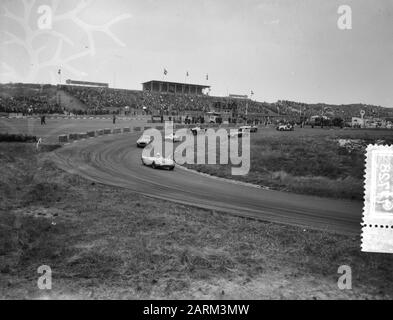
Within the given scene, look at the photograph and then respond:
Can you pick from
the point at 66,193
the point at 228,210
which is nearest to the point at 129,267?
the point at 228,210

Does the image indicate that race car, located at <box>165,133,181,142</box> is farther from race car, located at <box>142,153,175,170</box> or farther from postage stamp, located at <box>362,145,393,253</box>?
postage stamp, located at <box>362,145,393,253</box>

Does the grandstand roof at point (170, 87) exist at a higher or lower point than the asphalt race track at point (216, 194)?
higher

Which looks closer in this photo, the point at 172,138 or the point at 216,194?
the point at 216,194

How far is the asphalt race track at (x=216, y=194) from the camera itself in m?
15.0

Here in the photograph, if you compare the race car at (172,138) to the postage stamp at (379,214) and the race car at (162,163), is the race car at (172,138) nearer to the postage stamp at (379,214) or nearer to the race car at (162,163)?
the race car at (162,163)

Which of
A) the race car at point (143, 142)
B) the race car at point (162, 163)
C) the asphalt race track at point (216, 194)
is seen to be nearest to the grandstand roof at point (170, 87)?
Answer: the race car at point (143, 142)

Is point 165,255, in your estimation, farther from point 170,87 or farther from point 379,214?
point 170,87

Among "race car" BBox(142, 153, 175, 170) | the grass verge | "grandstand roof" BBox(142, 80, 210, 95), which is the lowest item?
the grass verge

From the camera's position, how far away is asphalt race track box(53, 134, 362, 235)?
15.0 meters

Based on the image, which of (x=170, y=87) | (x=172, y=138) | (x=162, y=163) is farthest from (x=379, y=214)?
(x=170, y=87)

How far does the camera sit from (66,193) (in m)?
17.4

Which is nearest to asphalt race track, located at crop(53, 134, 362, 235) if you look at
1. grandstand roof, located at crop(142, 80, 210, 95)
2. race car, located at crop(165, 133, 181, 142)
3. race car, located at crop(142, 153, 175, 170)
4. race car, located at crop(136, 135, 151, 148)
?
race car, located at crop(142, 153, 175, 170)

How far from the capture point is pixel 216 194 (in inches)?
747

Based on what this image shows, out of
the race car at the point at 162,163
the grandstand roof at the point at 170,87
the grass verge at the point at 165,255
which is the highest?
the grandstand roof at the point at 170,87
